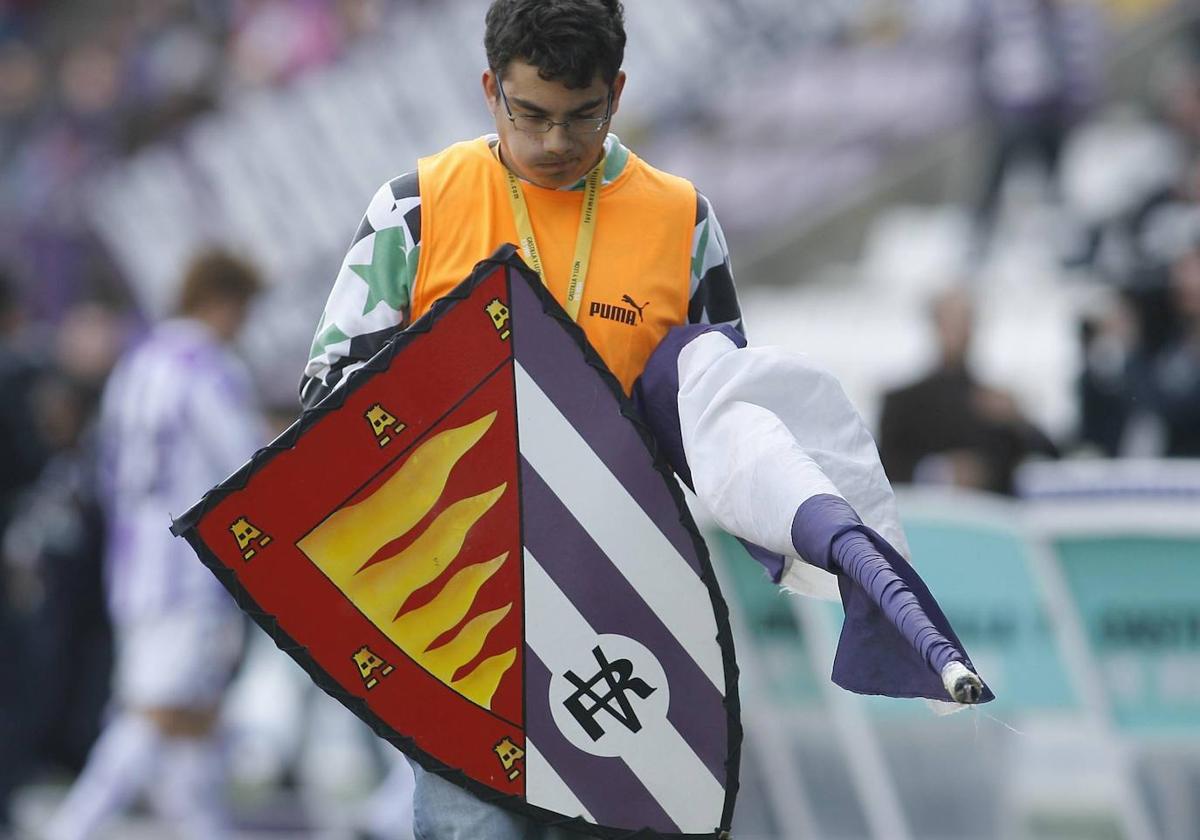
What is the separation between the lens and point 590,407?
13.2 feet

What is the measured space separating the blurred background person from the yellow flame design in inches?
160

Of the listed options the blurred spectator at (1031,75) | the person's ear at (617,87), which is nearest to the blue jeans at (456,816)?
the person's ear at (617,87)

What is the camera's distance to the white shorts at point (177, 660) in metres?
8.08

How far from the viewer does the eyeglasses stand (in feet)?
12.9

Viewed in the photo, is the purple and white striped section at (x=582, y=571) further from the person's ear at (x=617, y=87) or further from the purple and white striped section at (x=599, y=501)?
the person's ear at (x=617, y=87)

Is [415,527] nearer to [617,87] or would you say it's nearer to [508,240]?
[508,240]

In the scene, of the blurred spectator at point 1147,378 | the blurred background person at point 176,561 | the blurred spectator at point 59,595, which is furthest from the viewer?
the blurred spectator at point 59,595

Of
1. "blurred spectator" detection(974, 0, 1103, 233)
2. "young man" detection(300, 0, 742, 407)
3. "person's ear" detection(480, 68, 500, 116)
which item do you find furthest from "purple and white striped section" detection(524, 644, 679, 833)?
"blurred spectator" detection(974, 0, 1103, 233)

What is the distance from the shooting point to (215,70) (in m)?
18.9

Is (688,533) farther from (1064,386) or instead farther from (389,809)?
(1064,386)

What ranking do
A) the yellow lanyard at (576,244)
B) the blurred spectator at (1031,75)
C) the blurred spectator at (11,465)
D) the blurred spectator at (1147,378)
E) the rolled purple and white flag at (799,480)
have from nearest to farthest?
1. the rolled purple and white flag at (799,480)
2. the yellow lanyard at (576,244)
3. the blurred spectator at (1147,378)
4. the blurred spectator at (11,465)
5. the blurred spectator at (1031,75)

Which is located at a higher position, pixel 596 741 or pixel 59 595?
pixel 596 741

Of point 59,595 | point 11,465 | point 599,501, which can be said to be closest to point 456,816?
point 599,501

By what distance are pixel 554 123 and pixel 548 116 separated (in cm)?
2
